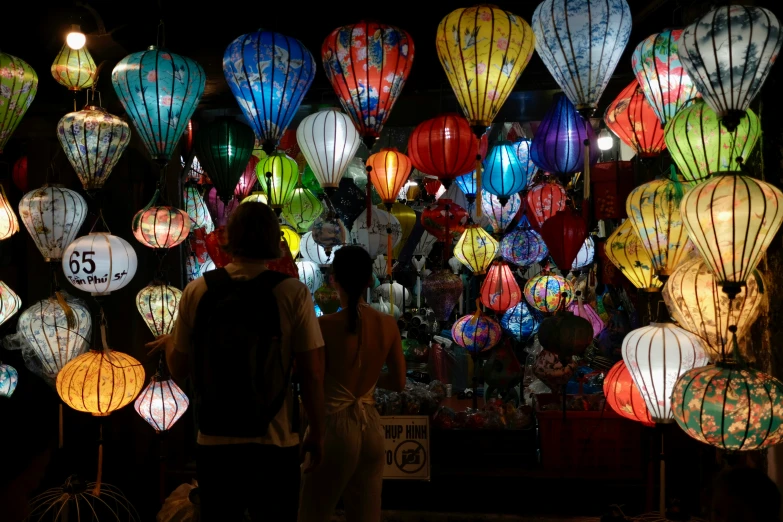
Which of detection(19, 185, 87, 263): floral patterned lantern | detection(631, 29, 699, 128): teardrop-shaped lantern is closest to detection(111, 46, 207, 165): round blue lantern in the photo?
detection(19, 185, 87, 263): floral patterned lantern

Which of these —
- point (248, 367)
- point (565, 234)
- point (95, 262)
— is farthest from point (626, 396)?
point (95, 262)

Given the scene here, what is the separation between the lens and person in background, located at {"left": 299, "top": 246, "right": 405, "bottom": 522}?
284cm

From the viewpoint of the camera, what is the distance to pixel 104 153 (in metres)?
4.25

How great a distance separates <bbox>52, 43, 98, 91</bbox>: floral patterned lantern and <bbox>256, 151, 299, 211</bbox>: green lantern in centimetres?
132

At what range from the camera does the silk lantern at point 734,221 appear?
2.67 m

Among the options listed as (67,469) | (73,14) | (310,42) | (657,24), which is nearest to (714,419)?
(657,24)

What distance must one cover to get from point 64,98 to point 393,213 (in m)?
2.92

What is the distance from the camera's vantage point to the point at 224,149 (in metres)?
4.39

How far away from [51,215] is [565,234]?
3.28 meters

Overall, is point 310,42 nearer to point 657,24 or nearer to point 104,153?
point 104,153

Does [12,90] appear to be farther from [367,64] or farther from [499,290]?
[499,290]

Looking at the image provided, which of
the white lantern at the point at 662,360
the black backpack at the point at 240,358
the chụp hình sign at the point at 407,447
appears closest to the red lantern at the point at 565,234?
the white lantern at the point at 662,360

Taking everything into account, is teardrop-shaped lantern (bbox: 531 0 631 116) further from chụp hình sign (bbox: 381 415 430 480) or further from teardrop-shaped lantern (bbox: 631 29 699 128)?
chụp hình sign (bbox: 381 415 430 480)

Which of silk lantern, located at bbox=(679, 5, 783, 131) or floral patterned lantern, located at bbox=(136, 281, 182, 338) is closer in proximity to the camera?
silk lantern, located at bbox=(679, 5, 783, 131)
